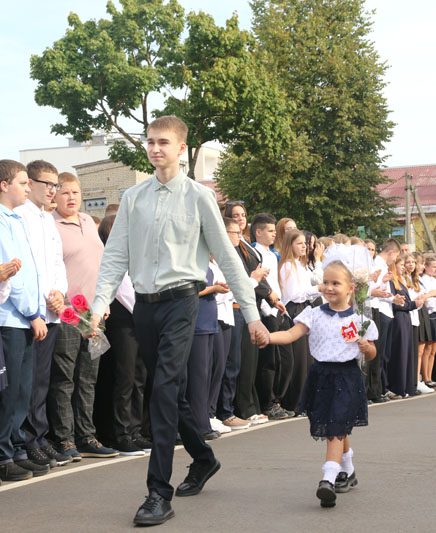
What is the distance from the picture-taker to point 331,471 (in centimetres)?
677

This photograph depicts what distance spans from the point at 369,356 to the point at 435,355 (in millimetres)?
12291

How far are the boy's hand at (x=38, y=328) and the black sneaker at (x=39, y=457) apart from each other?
2.99ft

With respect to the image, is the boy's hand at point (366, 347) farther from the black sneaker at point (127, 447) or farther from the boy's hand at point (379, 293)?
the boy's hand at point (379, 293)

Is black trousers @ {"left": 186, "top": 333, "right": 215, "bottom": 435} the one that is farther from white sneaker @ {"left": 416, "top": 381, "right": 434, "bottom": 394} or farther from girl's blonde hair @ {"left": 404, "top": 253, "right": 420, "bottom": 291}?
A: white sneaker @ {"left": 416, "top": 381, "right": 434, "bottom": 394}

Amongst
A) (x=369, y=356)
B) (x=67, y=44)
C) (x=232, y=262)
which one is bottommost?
(x=369, y=356)

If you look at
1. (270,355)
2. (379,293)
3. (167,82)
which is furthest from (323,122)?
(270,355)

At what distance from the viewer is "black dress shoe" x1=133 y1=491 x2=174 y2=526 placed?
241 inches

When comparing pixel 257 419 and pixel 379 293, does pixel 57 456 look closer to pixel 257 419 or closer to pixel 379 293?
pixel 257 419

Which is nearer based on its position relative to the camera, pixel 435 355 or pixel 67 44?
pixel 435 355

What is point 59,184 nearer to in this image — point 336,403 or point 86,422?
point 86,422

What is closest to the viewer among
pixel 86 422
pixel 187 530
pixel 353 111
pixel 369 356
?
pixel 187 530

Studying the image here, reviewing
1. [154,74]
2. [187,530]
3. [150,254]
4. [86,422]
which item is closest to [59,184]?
[86,422]

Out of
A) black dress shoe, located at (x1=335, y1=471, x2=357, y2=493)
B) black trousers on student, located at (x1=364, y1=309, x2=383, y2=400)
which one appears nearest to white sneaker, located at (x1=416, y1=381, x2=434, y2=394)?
black trousers on student, located at (x1=364, y1=309, x2=383, y2=400)

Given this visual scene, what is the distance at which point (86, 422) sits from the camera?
9.20 metres
